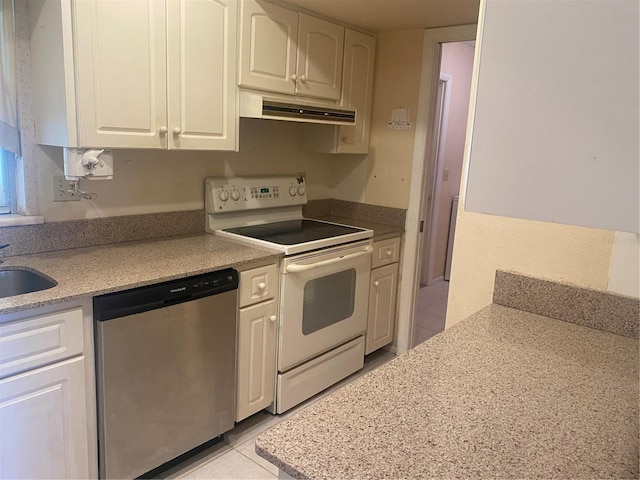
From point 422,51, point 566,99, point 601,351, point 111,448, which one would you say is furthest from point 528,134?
point 422,51

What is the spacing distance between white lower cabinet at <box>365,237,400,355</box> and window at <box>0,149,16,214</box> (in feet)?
6.25

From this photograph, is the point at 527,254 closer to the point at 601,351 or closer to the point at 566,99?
the point at 601,351

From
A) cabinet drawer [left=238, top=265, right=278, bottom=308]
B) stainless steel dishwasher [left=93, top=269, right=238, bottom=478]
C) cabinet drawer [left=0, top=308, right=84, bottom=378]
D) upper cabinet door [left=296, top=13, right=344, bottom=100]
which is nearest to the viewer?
cabinet drawer [left=0, top=308, right=84, bottom=378]

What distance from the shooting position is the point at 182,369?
202 cm

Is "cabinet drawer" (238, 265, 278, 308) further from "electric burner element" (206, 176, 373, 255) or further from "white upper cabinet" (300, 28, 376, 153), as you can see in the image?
"white upper cabinet" (300, 28, 376, 153)

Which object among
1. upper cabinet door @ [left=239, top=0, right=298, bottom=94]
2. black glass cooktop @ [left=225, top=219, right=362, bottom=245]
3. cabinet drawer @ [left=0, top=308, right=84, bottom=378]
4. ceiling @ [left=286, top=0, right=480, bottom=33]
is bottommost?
cabinet drawer @ [left=0, top=308, right=84, bottom=378]

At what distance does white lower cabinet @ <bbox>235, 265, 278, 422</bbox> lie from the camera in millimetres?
2262

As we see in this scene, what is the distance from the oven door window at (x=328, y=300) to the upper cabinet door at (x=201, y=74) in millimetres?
852

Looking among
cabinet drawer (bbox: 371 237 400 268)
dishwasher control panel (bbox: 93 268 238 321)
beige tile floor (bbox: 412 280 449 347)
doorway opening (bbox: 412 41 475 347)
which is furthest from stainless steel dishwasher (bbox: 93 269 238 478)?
doorway opening (bbox: 412 41 475 347)

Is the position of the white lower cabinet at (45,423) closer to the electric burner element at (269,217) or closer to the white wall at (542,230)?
the electric burner element at (269,217)

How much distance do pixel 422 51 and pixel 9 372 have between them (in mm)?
2717

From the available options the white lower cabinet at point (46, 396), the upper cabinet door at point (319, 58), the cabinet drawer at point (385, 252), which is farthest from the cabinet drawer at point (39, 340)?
the cabinet drawer at point (385, 252)

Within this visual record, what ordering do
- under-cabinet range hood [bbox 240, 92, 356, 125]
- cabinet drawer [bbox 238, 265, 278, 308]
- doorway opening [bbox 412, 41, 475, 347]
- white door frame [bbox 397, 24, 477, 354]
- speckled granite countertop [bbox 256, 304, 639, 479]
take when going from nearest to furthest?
speckled granite countertop [bbox 256, 304, 639, 479] < cabinet drawer [bbox 238, 265, 278, 308] < under-cabinet range hood [bbox 240, 92, 356, 125] < white door frame [bbox 397, 24, 477, 354] < doorway opening [bbox 412, 41, 475, 347]

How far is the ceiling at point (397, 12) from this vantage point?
2.49m
